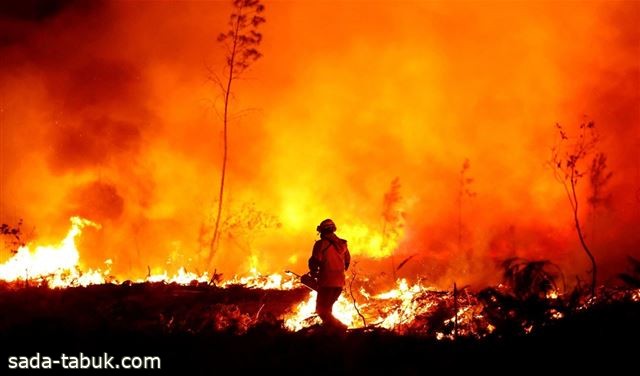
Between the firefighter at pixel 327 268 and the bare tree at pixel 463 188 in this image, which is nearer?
the firefighter at pixel 327 268

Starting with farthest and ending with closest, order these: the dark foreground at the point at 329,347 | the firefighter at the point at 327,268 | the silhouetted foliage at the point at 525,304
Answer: the firefighter at the point at 327,268, the silhouetted foliage at the point at 525,304, the dark foreground at the point at 329,347

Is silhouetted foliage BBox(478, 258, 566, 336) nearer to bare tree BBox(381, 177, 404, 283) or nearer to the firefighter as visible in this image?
the firefighter

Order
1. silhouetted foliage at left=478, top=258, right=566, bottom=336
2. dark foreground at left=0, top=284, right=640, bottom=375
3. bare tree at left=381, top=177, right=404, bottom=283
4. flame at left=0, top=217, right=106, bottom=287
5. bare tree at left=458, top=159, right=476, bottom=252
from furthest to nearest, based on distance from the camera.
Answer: bare tree at left=458, top=159, right=476, bottom=252
bare tree at left=381, top=177, right=404, bottom=283
flame at left=0, top=217, right=106, bottom=287
silhouetted foliage at left=478, top=258, right=566, bottom=336
dark foreground at left=0, top=284, right=640, bottom=375

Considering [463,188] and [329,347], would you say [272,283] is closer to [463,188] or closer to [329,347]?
A: [329,347]

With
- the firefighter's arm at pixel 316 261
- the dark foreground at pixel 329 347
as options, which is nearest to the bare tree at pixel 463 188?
the firefighter's arm at pixel 316 261

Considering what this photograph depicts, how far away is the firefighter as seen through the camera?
9.29 meters

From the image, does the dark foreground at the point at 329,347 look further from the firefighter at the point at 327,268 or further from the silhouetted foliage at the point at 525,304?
the firefighter at the point at 327,268

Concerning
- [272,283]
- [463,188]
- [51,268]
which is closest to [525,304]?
[272,283]

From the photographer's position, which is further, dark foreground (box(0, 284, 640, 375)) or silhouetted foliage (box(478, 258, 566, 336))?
silhouetted foliage (box(478, 258, 566, 336))

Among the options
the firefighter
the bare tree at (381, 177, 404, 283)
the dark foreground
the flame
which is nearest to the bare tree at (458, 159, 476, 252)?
the bare tree at (381, 177, 404, 283)

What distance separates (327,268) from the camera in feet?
30.5

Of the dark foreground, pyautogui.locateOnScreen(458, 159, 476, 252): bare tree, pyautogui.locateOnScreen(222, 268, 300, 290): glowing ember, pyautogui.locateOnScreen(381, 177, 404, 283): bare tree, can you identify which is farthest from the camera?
pyautogui.locateOnScreen(458, 159, 476, 252): bare tree

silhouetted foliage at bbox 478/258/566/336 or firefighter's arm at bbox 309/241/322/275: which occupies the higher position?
firefighter's arm at bbox 309/241/322/275

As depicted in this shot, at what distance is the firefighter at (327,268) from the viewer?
9289 mm
